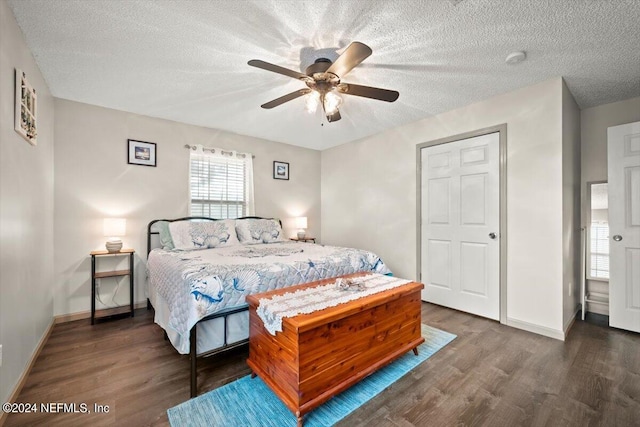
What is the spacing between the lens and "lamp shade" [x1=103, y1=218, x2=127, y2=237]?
323 cm

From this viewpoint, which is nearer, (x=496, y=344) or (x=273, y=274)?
(x=273, y=274)

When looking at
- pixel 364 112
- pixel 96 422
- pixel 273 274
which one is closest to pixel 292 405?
pixel 273 274

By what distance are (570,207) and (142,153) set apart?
17.1 ft

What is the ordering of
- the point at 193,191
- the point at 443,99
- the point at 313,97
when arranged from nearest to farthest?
the point at 313,97 → the point at 443,99 → the point at 193,191

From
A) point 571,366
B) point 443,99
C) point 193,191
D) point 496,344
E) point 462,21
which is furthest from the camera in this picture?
point 193,191

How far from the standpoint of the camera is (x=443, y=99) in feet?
10.4

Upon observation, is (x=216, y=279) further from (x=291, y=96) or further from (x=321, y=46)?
(x=321, y=46)

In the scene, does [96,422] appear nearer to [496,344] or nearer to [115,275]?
[115,275]

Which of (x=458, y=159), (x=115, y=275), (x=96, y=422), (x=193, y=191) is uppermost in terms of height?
(x=458, y=159)

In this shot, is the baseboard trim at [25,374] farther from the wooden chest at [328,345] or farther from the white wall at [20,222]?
the wooden chest at [328,345]

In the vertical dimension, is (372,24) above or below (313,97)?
above

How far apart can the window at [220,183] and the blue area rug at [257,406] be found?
2.76 meters

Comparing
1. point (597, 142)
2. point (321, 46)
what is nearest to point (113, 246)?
point (321, 46)

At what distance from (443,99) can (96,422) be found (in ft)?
13.4
